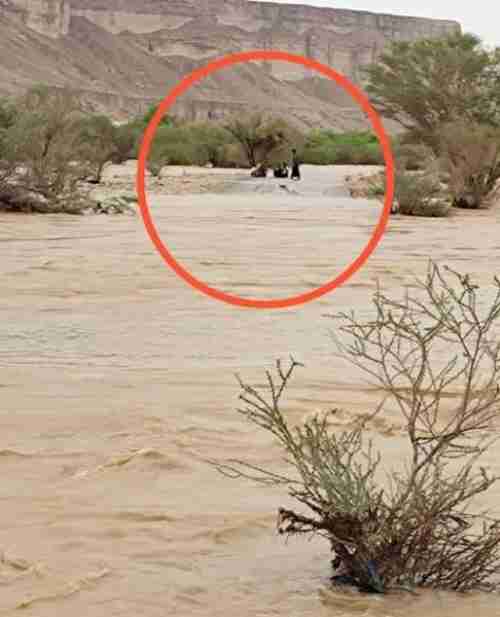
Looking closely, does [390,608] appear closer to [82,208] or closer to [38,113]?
[82,208]

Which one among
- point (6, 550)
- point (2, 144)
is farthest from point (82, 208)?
point (6, 550)

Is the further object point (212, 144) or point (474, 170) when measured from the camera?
point (212, 144)

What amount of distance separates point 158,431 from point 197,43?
107030 millimetres

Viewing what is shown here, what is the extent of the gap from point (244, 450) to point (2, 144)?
50.5ft

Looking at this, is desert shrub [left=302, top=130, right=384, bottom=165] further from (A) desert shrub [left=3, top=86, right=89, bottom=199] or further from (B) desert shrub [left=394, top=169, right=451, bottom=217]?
(A) desert shrub [left=3, top=86, right=89, bottom=199]

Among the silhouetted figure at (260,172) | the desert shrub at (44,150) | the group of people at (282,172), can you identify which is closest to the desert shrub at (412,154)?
the group of people at (282,172)

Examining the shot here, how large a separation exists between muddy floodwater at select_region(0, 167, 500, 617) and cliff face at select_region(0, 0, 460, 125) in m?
75.8

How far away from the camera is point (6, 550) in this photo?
13.3 feet

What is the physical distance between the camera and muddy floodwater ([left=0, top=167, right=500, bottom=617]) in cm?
375

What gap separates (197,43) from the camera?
110500mm

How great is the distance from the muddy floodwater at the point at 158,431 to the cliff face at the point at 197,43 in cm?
7584

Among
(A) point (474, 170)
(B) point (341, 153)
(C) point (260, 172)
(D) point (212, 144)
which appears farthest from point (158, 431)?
(B) point (341, 153)

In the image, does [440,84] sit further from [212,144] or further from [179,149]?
[179,149]

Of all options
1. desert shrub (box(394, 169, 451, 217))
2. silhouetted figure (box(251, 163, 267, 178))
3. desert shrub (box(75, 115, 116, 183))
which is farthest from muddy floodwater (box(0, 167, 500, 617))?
silhouetted figure (box(251, 163, 267, 178))
